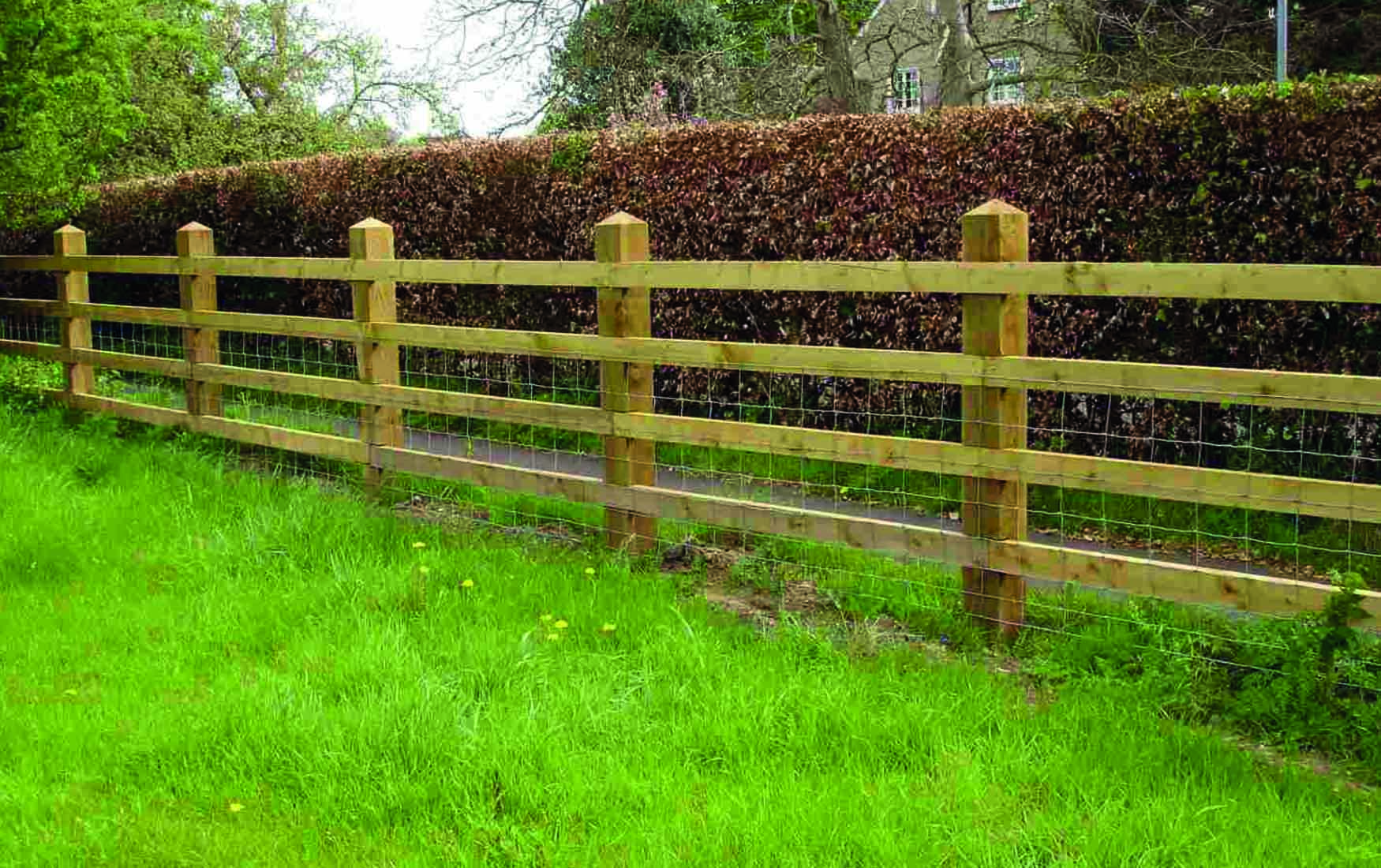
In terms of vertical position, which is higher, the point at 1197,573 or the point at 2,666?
the point at 1197,573

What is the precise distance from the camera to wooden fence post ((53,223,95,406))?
36.3 ft

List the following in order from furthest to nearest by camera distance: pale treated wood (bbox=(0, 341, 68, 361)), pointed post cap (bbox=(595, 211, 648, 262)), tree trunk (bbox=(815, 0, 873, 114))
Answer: tree trunk (bbox=(815, 0, 873, 114)), pale treated wood (bbox=(0, 341, 68, 361)), pointed post cap (bbox=(595, 211, 648, 262))

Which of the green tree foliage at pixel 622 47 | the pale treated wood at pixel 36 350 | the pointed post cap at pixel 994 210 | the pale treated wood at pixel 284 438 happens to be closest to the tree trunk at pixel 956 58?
the green tree foliage at pixel 622 47

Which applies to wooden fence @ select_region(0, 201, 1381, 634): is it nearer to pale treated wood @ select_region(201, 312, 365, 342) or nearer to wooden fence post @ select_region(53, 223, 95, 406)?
pale treated wood @ select_region(201, 312, 365, 342)

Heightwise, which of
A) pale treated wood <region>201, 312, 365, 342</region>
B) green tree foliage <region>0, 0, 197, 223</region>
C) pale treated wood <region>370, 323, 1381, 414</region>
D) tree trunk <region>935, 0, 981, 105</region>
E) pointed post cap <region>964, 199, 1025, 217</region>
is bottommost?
pale treated wood <region>370, 323, 1381, 414</region>

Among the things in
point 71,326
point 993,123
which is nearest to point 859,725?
point 993,123

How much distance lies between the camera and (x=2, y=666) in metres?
5.52

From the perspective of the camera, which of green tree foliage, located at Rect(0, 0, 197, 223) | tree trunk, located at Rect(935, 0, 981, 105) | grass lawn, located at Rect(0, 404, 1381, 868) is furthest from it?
tree trunk, located at Rect(935, 0, 981, 105)

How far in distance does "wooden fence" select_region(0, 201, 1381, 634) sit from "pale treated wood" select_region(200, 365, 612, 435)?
0.5 inches

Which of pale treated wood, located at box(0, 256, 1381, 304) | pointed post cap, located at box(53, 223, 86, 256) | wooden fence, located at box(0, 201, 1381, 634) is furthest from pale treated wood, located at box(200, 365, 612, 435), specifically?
pointed post cap, located at box(53, 223, 86, 256)

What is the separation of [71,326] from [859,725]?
27.8 feet

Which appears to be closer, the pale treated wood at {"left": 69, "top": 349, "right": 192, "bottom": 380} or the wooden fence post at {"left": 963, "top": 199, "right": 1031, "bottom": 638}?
the wooden fence post at {"left": 963, "top": 199, "right": 1031, "bottom": 638}

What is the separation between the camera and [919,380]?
5.71m

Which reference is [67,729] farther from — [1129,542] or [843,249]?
[843,249]
